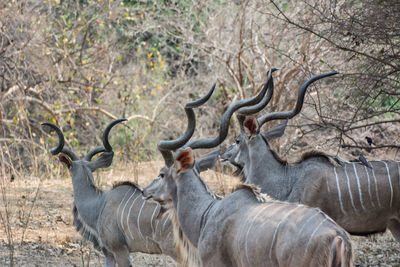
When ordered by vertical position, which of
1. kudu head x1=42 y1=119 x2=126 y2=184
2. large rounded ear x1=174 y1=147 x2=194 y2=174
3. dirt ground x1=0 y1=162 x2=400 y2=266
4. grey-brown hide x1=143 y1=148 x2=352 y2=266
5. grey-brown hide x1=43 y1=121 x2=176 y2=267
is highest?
large rounded ear x1=174 y1=147 x2=194 y2=174

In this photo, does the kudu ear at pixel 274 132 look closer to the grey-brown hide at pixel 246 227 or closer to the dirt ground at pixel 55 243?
the dirt ground at pixel 55 243

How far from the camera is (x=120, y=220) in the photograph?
4.36m

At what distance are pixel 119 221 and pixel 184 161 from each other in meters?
1.10

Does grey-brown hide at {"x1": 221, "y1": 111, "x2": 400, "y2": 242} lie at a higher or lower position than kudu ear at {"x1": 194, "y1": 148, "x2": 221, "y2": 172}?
lower

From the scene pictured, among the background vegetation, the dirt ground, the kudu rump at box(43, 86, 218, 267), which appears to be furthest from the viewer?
the background vegetation

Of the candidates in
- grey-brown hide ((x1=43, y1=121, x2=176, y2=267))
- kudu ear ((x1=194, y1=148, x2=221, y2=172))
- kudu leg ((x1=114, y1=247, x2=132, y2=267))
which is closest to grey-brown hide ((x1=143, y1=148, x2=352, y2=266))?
kudu ear ((x1=194, y1=148, x2=221, y2=172))

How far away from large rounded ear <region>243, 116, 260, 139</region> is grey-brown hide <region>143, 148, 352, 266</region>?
3.75 feet

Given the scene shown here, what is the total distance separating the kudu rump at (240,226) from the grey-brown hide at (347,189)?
73 cm

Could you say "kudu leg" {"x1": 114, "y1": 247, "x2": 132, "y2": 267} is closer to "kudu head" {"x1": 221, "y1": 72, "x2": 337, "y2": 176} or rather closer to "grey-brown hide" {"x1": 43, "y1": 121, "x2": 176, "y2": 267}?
"grey-brown hide" {"x1": 43, "y1": 121, "x2": 176, "y2": 267}

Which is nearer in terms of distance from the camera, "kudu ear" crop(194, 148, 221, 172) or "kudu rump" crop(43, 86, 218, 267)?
"kudu ear" crop(194, 148, 221, 172)

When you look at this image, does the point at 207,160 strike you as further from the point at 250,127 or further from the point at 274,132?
the point at 274,132

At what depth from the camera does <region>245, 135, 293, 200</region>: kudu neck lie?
4512 mm

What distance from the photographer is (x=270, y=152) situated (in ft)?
15.3

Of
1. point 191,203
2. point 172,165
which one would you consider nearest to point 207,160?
point 172,165
